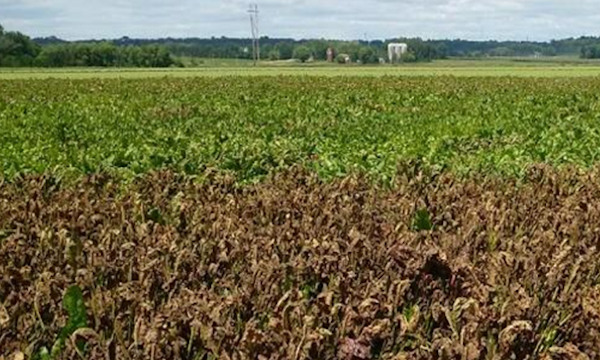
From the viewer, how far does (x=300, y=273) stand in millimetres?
4258

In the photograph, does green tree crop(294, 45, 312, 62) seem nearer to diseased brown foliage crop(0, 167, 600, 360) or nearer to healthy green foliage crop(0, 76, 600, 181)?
healthy green foliage crop(0, 76, 600, 181)

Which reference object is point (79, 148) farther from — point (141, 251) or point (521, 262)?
point (521, 262)

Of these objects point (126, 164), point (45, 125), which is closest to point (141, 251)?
point (126, 164)

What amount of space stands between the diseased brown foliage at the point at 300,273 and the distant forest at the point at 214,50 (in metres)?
79.3

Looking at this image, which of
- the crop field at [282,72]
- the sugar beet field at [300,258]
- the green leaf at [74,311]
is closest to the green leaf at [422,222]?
the sugar beet field at [300,258]

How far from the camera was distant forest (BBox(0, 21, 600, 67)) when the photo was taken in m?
87.2

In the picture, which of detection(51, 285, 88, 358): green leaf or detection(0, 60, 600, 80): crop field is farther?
detection(0, 60, 600, 80): crop field

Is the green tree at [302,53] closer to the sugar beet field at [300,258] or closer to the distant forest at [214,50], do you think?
the distant forest at [214,50]

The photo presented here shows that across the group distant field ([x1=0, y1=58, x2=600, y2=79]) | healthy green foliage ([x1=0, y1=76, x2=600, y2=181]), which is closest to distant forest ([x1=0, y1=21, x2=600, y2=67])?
distant field ([x1=0, y1=58, x2=600, y2=79])

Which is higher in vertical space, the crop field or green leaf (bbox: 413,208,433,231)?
green leaf (bbox: 413,208,433,231)

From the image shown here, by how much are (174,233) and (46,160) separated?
5.97 m

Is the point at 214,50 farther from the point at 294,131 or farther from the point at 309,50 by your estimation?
the point at 294,131

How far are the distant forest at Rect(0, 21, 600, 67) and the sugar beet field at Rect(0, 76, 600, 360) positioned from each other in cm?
7778

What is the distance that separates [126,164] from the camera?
10.9m
